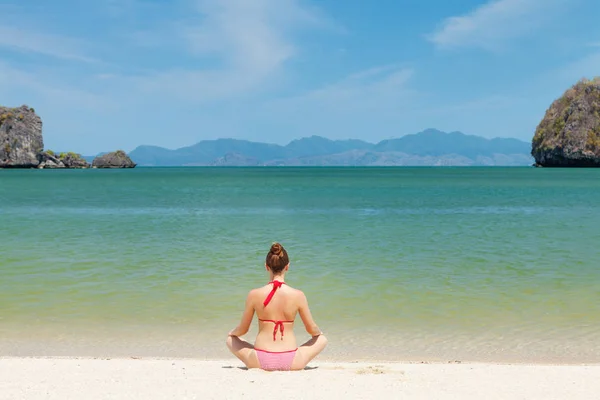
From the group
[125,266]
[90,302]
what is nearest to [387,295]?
[90,302]

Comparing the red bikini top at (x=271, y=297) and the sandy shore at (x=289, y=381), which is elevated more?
the red bikini top at (x=271, y=297)

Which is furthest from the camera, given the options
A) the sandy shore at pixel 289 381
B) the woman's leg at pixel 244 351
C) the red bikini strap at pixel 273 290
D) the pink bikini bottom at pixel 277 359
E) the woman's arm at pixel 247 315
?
the woman's leg at pixel 244 351

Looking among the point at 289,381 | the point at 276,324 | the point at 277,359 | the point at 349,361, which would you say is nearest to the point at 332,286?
the point at 349,361

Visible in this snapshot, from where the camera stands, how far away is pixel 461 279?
20.7 metres

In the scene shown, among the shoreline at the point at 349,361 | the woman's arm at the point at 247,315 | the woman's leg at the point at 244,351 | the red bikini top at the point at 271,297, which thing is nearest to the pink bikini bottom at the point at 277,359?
the woman's leg at the point at 244,351

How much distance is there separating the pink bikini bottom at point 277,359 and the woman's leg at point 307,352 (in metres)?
0.09

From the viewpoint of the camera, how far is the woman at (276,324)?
9.16 metres

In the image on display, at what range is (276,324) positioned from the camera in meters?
9.41

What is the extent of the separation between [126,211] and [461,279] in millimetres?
37948

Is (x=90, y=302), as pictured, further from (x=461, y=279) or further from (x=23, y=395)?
(x=461, y=279)

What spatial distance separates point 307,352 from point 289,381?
2.49ft

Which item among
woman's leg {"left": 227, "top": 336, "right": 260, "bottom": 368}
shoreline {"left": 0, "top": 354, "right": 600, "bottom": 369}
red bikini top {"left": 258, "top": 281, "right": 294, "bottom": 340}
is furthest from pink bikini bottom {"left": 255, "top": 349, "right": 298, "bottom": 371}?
shoreline {"left": 0, "top": 354, "right": 600, "bottom": 369}

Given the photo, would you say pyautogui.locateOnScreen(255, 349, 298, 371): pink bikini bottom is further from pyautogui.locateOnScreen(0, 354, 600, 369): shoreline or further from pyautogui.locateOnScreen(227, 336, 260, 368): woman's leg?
pyautogui.locateOnScreen(0, 354, 600, 369): shoreline

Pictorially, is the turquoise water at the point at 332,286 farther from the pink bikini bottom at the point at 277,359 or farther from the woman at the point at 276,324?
the pink bikini bottom at the point at 277,359
